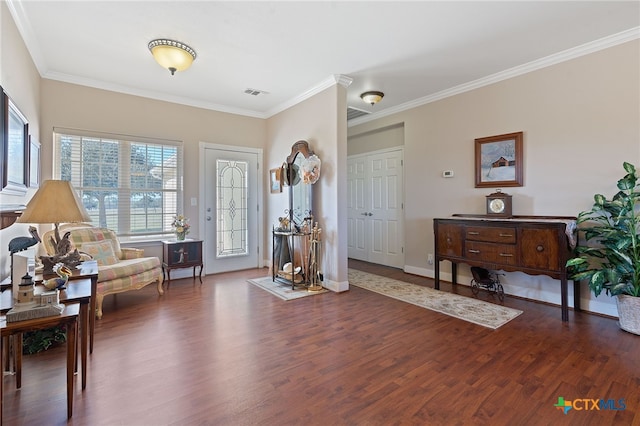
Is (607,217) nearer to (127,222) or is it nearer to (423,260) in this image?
(423,260)

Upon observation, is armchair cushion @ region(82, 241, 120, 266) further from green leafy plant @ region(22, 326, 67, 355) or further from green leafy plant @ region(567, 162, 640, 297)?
green leafy plant @ region(567, 162, 640, 297)

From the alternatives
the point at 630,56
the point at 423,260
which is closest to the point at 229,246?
the point at 423,260

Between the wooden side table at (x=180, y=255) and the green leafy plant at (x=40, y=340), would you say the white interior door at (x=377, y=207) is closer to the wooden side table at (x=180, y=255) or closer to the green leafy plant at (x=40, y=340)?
the wooden side table at (x=180, y=255)

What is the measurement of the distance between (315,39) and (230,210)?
120 inches

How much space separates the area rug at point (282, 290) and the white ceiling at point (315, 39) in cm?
269

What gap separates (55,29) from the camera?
2.80m

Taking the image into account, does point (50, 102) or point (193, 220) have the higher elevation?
point (50, 102)

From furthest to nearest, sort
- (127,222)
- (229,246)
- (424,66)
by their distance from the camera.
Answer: (229,246) → (127,222) → (424,66)

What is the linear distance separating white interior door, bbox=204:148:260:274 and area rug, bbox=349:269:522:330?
195 cm

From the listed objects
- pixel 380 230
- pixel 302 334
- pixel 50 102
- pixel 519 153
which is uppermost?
pixel 50 102

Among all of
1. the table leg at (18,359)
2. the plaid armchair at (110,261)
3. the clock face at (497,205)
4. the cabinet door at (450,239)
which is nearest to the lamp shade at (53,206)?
the table leg at (18,359)

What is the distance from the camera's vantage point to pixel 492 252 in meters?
3.40

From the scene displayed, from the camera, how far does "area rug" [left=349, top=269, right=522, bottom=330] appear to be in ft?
9.82

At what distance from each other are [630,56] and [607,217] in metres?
1.54
